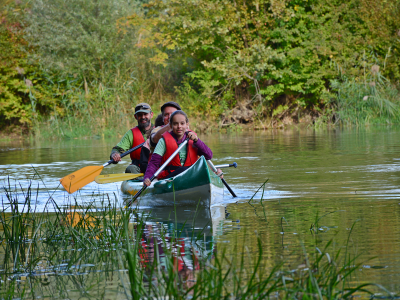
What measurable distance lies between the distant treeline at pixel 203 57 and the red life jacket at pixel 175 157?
52.8 ft

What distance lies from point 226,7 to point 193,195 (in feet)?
62.1

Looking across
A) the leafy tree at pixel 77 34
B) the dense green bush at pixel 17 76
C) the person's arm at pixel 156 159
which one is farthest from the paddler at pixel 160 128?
the dense green bush at pixel 17 76

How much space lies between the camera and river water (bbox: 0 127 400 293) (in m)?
4.21

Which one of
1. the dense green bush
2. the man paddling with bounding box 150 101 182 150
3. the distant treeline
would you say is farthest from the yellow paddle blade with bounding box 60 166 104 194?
the dense green bush

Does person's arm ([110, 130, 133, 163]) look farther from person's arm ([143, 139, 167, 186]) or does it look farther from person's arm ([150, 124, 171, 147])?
person's arm ([143, 139, 167, 186])

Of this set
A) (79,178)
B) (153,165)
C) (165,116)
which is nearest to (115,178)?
(79,178)

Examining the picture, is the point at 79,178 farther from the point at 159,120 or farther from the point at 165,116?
the point at 165,116

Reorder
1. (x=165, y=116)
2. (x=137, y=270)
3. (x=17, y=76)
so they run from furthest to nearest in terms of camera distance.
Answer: (x=17, y=76), (x=165, y=116), (x=137, y=270)

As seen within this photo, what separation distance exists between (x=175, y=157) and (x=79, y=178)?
5.98 feet

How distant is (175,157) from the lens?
7.33 meters

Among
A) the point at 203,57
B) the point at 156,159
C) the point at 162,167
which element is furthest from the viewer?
the point at 203,57

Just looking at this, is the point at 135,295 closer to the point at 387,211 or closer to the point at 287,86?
the point at 387,211

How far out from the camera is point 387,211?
573cm

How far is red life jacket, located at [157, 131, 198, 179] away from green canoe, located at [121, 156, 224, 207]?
0.30 metres
